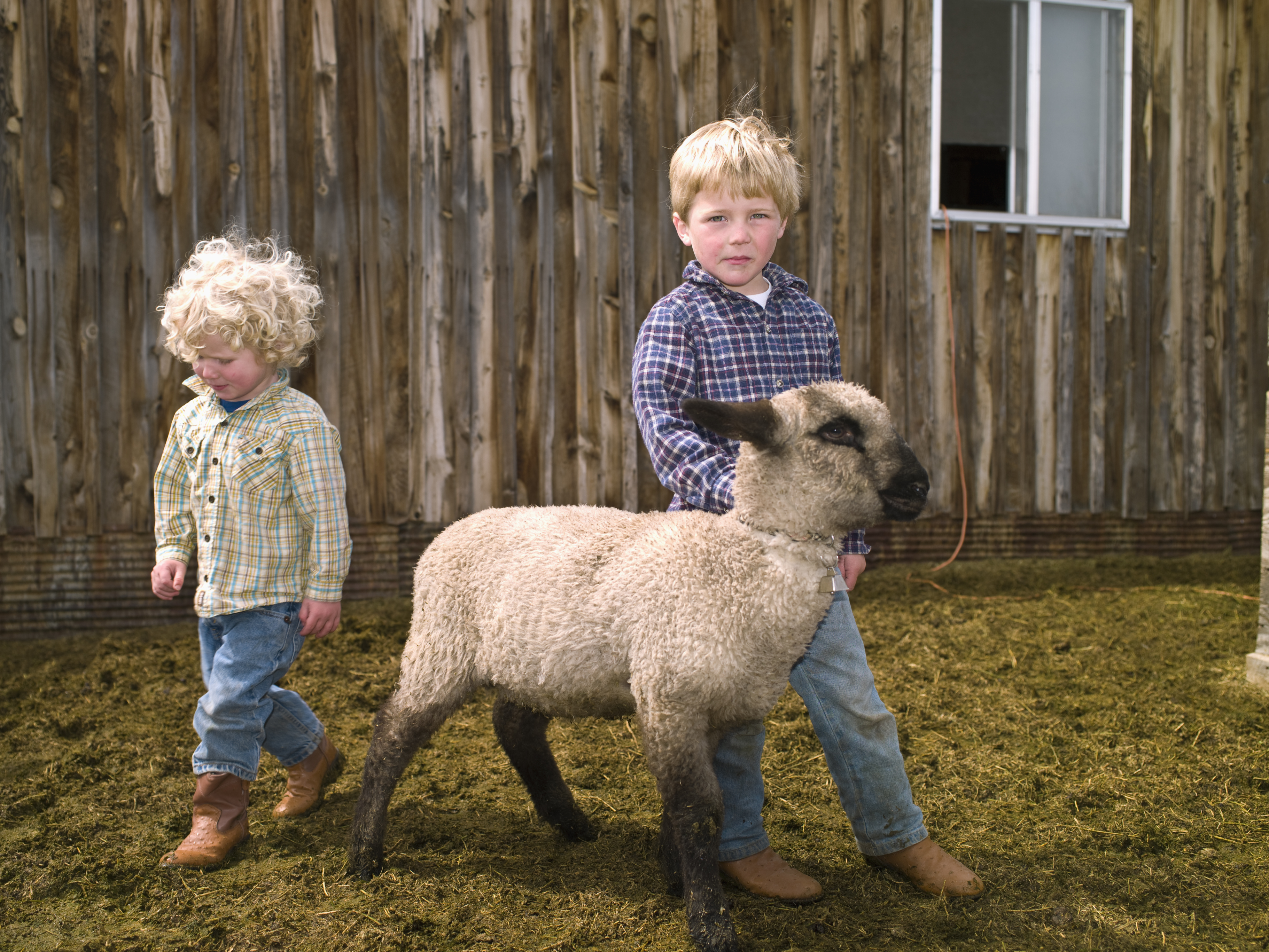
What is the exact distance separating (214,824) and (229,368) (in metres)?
1.41

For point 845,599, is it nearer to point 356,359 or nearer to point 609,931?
point 609,931

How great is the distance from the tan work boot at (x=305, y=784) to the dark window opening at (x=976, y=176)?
582 centimetres

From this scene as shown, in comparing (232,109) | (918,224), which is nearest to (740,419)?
(232,109)

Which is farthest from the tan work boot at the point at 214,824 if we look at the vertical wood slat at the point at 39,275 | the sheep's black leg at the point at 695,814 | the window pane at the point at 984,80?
the window pane at the point at 984,80

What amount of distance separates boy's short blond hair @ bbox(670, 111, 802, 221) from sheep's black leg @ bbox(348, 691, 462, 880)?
1.64m

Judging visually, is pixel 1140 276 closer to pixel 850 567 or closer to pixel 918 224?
pixel 918 224

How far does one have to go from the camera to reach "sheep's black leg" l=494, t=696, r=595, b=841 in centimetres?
303

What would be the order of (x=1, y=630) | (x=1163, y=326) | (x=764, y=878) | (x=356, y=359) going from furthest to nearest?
(x=1163, y=326) < (x=356, y=359) < (x=1, y=630) < (x=764, y=878)

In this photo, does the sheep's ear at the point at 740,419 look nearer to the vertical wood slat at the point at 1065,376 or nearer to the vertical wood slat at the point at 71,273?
the vertical wood slat at the point at 71,273

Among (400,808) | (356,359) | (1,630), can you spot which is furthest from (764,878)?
(1,630)

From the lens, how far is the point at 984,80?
22.7 feet

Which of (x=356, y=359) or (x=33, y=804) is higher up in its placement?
(x=356, y=359)

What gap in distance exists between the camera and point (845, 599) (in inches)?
110

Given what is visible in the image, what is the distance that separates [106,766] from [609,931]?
2247 millimetres
